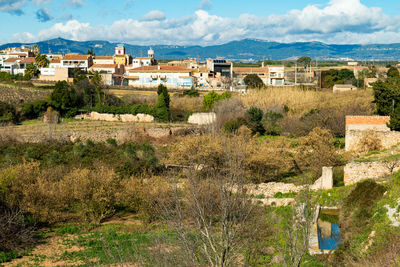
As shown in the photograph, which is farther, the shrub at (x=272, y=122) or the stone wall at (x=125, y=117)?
the stone wall at (x=125, y=117)

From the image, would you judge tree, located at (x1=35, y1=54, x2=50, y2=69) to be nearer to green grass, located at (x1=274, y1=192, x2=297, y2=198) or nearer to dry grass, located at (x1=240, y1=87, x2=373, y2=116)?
dry grass, located at (x1=240, y1=87, x2=373, y2=116)

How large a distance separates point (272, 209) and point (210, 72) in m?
55.3

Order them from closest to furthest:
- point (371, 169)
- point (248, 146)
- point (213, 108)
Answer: point (371, 169), point (248, 146), point (213, 108)

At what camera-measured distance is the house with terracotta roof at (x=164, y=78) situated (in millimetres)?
63406

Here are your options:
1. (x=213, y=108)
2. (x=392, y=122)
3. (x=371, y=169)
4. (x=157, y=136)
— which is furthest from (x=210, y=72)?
(x=371, y=169)

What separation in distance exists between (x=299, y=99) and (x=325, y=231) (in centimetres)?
3021

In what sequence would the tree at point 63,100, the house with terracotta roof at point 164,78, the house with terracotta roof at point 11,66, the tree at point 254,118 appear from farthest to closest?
1. the house with terracotta roof at point 11,66
2. the house with terracotta roof at point 164,78
3. the tree at point 63,100
4. the tree at point 254,118

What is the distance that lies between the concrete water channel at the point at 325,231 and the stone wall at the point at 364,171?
7.61 ft

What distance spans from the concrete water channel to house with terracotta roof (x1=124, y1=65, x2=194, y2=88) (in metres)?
46.9

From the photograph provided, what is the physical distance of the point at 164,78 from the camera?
6438 cm

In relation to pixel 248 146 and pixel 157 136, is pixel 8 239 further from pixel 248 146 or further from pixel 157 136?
pixel 157 136

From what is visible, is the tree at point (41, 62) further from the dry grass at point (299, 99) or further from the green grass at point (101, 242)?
the green grass at point (101, 242)

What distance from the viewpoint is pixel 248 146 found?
24.1m

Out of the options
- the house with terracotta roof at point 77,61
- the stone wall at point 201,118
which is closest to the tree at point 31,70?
the house with terracotta roof at point 77,61
